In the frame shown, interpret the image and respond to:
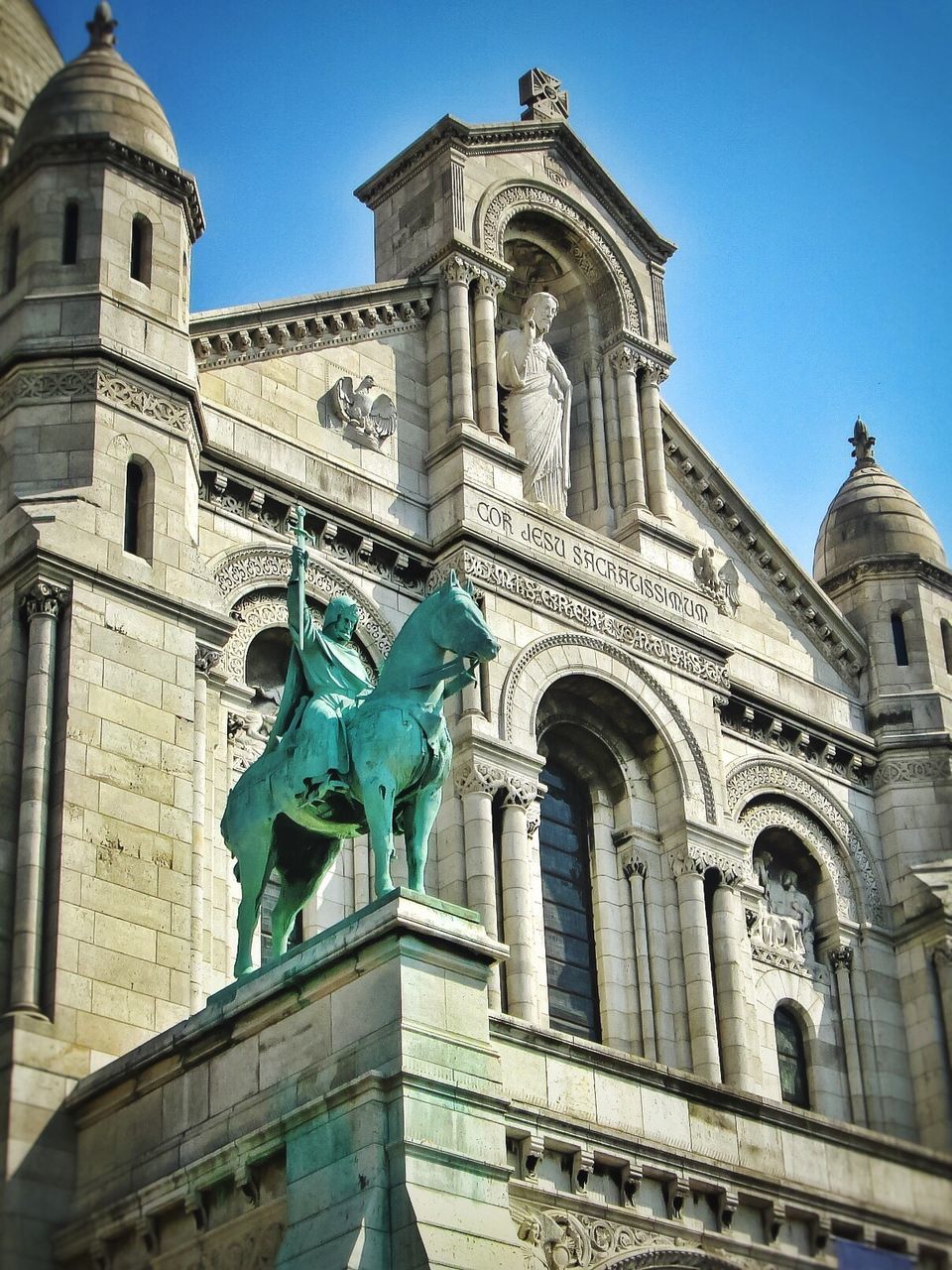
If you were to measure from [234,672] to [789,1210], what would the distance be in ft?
33.8

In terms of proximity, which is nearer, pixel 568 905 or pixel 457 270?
pixel 568 905

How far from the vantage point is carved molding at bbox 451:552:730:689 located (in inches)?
1399

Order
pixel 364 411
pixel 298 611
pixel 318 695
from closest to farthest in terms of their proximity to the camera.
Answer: pixel 318 695
pixel 298 611
pixel 364 411

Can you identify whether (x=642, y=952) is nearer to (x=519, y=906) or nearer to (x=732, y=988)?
(x=732, y=988)

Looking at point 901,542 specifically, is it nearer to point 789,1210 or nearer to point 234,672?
point 234,672

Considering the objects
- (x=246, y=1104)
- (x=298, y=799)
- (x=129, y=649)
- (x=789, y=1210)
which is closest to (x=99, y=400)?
(x=129, y=649)

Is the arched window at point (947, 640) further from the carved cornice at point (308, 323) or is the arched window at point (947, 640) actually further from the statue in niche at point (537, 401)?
the carved cornice at point (308, 323)

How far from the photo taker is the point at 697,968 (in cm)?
3525

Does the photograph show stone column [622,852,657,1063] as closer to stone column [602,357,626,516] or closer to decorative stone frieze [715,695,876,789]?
decorative stone frieze [715,695,876,789]

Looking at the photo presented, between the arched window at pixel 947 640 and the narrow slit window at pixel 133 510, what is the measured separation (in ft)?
53.3

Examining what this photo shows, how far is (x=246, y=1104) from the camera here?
971 inches

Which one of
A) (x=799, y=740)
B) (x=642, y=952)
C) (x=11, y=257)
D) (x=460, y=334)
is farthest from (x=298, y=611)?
(x=799, y=740)

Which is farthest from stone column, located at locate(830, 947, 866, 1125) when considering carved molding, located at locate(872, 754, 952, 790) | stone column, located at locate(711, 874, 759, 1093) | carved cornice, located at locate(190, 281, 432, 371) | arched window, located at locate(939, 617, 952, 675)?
carved cornice, located at locate(190, 281, 432, 371)

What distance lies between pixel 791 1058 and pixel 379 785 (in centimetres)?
1399
